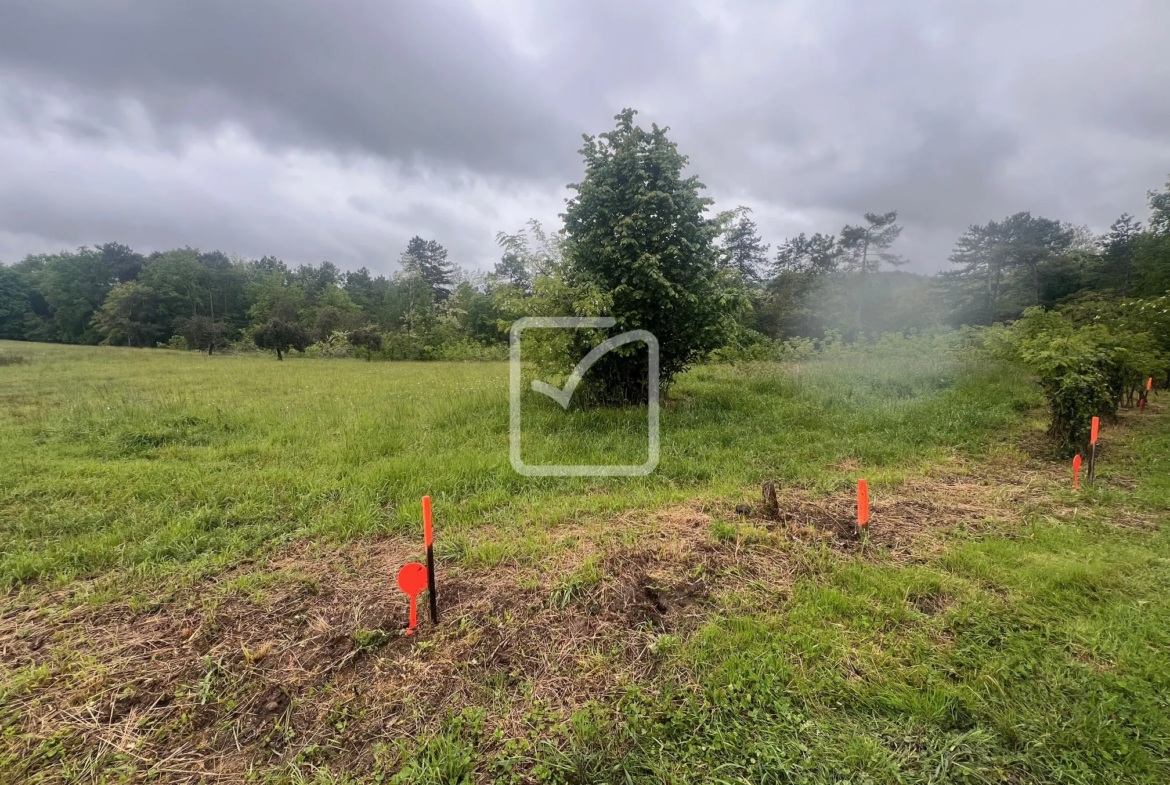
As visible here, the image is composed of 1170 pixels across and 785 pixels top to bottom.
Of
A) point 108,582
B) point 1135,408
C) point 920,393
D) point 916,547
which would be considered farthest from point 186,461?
point 1135,408

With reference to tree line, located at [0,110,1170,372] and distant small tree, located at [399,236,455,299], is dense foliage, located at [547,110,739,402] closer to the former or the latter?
tree line, located at [0,110,1170,372]

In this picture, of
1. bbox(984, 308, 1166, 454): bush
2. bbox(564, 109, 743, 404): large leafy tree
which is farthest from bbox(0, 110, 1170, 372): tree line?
bbox(984, 308, 1166, 454): bush

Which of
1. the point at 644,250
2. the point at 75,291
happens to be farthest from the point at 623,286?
the point at 75,291

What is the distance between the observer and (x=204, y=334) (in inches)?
1219

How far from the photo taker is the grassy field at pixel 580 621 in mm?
1842

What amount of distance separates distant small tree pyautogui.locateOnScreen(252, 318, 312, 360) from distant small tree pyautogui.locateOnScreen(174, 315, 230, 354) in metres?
2.89

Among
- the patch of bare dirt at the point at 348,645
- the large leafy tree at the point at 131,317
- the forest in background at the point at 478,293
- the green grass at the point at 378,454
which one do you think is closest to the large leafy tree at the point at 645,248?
the green grass at the point at 378,454

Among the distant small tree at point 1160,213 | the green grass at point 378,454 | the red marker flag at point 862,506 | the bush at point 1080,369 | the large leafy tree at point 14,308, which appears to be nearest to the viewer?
the red marker flag at point 862,506

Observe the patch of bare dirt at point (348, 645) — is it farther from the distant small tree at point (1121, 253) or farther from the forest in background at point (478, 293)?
the distant small tree at point (1121, 253)

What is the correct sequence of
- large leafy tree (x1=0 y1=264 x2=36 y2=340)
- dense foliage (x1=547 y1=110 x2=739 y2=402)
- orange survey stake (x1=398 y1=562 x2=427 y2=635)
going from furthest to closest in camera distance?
large leafy tree (x1=0 y1=264 x2=36 y2=340), dense foliage (x1=547 y1=110 x2=739 y2=402), orange survey stake (x1=398 y1=562 x2=427 y2=635)

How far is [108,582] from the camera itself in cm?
299

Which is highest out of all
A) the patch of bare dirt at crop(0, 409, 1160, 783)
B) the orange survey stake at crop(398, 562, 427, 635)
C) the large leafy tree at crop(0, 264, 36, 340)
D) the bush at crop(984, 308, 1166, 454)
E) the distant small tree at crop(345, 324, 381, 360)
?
the large leafy tree at crop(0, 264, 36, 340)

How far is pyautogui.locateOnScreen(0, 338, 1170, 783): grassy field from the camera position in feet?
6.04

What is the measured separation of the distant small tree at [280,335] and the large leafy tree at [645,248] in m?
26.5
